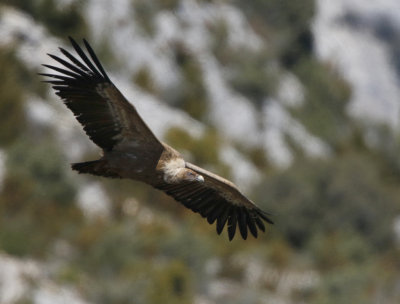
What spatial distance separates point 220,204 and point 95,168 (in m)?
2.29

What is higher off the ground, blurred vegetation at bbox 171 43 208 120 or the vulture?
blurred vegetation at bbox 171 43 208 120

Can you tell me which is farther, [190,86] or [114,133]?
[190,86]

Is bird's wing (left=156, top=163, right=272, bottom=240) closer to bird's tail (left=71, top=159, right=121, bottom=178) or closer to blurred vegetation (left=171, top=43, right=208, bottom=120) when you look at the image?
bird's tail (left=71, top=159, right=121, bottom=178)

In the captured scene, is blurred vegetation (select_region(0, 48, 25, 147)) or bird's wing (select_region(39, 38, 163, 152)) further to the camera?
blurred vegetation (select_region(0, 48, 25, 147))

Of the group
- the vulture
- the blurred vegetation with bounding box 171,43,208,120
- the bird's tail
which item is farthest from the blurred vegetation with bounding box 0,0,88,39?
the bird's tail

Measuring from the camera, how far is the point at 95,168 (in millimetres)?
10672

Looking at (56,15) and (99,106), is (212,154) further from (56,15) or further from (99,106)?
(99,106)

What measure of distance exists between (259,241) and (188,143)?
443 cm

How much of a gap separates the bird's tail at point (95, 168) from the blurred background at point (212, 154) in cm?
884

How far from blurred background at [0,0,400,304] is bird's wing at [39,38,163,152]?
928cm

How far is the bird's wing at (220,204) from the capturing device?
12.1m

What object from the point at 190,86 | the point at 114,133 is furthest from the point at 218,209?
the point at 190,86

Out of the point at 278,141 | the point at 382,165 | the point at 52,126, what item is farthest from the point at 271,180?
the point at 382,165

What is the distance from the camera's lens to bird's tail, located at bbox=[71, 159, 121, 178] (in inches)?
417
